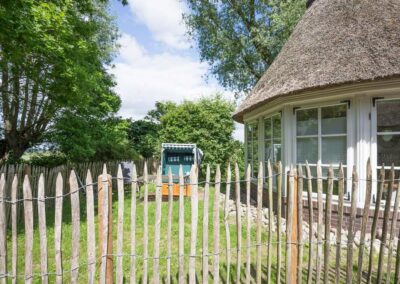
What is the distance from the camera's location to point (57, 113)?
11000 mm

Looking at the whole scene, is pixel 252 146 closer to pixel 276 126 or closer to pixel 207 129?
pixel 276 126

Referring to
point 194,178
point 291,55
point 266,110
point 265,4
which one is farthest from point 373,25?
point 265,4

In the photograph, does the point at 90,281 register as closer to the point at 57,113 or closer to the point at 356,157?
the point at 356,157

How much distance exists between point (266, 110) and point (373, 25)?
3092 millimetres

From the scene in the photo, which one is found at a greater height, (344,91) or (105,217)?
(344,91)

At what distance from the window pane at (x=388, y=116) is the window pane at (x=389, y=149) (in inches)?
6.3

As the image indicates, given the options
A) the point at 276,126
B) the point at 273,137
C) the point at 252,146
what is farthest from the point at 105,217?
the point at 252,146

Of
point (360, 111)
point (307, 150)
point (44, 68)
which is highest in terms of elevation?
point (44, 68)

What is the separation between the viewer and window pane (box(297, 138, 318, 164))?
6.32m

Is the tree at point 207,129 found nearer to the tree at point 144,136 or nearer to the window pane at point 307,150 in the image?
the tree at point 144,136

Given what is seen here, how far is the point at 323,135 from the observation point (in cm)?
612

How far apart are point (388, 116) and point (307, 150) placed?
5.54 ft

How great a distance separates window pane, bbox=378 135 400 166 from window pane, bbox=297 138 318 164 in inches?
47.5

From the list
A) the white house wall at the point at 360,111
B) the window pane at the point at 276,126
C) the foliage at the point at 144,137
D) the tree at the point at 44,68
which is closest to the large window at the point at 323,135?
the white house wall at the point at 360,111
